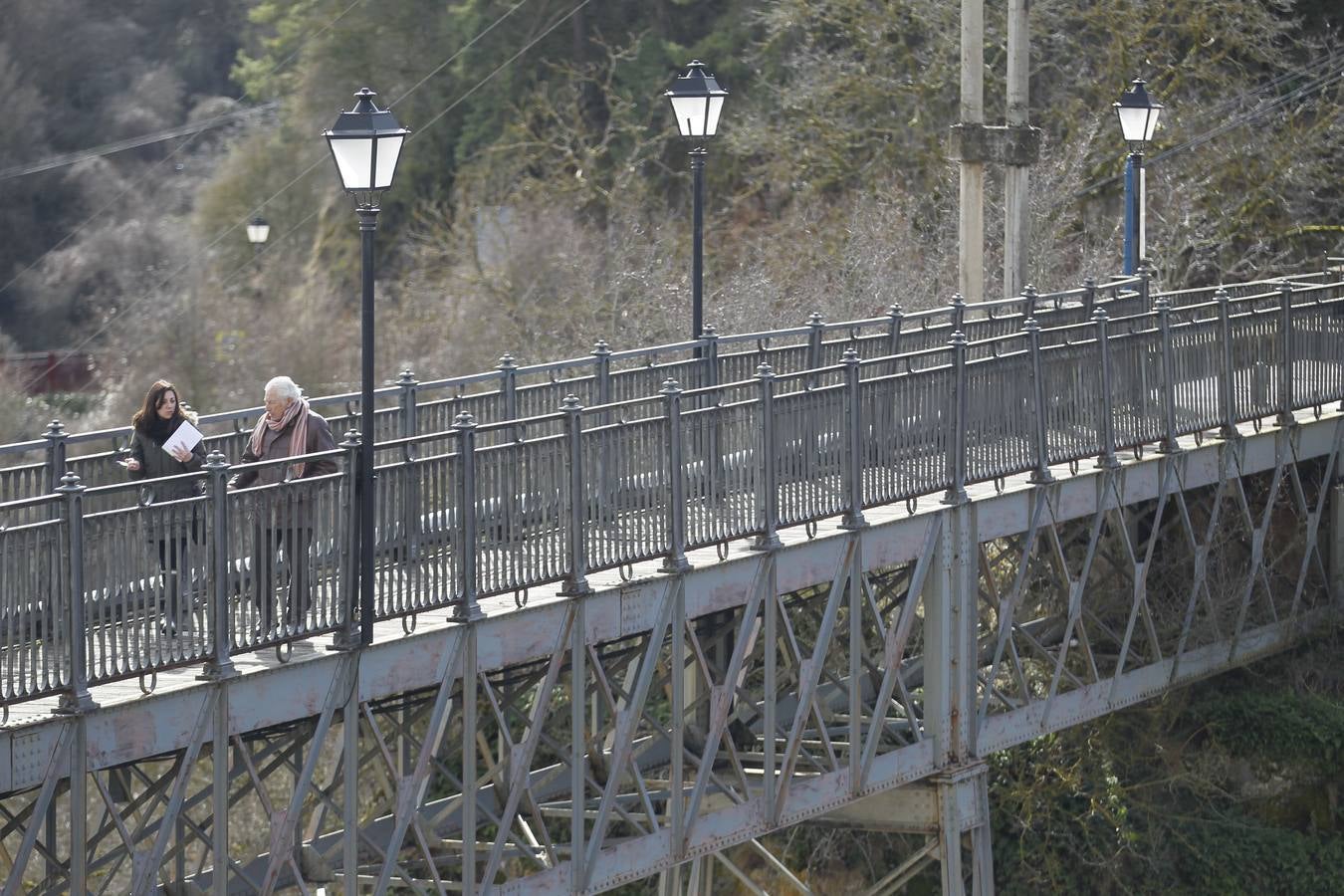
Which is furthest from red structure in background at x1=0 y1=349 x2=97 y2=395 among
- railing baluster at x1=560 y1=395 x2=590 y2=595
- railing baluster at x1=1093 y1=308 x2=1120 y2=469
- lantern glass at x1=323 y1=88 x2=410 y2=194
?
lantern glass at x1=323 y1=88 x2=410 y2=194

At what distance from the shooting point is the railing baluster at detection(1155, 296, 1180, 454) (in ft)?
65.2

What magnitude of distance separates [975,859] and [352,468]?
7812 mm

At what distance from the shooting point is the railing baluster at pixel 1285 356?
2153 cm

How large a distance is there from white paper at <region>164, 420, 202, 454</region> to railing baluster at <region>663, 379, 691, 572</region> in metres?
3.22

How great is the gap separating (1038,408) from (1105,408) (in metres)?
1.10

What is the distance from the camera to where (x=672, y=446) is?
14.6m

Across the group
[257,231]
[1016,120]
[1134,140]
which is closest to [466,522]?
[1134,140]

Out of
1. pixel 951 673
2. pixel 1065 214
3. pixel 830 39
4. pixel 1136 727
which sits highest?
pixel 830 39

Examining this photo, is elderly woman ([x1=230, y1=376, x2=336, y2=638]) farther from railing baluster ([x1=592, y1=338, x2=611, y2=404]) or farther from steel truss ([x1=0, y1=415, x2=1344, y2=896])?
railing baluster ([x1=592, y1=338, x2=611, y2=404])

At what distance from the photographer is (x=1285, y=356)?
21.6 meters

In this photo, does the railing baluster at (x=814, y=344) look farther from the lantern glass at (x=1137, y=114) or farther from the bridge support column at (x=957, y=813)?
the lantern glass at (x=1137, y=114)

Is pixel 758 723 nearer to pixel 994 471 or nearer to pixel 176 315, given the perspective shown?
pixel 994 471

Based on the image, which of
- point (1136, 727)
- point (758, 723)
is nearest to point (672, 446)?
point (758, 723)

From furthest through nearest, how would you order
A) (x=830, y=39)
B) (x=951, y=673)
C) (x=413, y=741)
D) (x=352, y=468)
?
(x=830, y=39) < (x=951, y=673) < (x=413, y=741) < (x=352, y=468)
